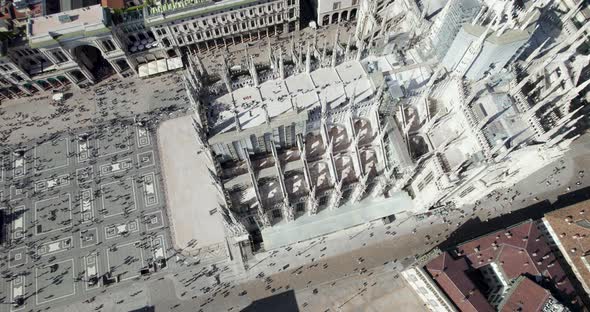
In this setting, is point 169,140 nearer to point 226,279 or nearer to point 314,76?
point 226,279

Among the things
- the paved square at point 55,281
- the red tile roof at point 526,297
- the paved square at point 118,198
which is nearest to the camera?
the red tile roof at point 526,297

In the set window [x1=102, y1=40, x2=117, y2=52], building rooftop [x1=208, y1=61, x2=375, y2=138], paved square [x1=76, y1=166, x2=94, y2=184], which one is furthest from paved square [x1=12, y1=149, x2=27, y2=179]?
building rooftop [x1=208, y1=61, x2=375, y2=138]

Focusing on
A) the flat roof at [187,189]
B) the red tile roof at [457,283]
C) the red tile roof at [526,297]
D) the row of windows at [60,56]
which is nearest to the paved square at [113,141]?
the flat roof at [187,189]

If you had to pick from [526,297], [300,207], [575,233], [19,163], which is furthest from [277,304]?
[19,163]

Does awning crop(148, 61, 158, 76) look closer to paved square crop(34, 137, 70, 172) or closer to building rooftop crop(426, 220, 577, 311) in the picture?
paved square crop(34, 137, 70, 172)

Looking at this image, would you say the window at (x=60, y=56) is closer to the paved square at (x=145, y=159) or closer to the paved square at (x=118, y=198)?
the paved square at (x=145, y=159)
